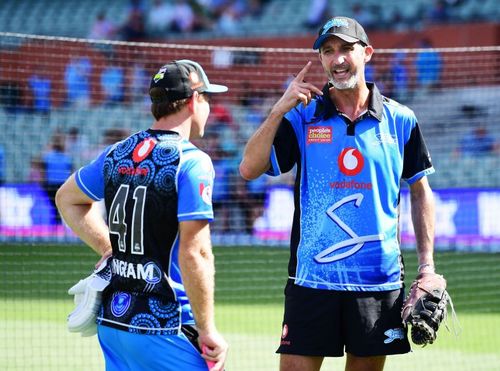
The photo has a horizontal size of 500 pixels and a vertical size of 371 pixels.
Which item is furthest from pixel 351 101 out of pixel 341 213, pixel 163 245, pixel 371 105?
pixel 163 245

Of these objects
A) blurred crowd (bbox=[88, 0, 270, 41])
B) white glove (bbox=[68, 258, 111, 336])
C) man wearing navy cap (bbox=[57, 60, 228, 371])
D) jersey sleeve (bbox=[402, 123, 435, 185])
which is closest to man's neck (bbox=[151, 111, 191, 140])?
man wearing navy cap (bbox=[57, 60, 228, 371])

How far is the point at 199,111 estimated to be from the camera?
4520 mm

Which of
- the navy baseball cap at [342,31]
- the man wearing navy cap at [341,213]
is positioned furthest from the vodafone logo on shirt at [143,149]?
the navy baseball cap at [342,31]

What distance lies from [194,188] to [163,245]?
0.28 m

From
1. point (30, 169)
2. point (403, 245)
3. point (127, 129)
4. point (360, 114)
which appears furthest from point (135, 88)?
point (360, 114)

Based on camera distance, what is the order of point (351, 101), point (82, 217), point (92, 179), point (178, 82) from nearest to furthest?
point (178, 82) < point (92, 179) < point (82, 217) < point (351, 101)

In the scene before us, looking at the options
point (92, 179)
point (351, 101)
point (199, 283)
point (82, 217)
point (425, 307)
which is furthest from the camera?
point (351, 101)

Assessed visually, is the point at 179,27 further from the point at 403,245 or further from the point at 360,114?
the point at 360,114

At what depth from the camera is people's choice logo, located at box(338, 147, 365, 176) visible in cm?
530

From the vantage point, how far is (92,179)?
15.6 ft

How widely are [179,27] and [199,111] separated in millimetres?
22719

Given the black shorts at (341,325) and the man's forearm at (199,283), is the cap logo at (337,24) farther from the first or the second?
the man's forearm at (199,283)

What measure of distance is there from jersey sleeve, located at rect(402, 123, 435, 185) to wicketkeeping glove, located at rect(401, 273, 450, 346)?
0.54m

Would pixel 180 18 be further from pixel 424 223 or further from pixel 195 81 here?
pixel 195 81
